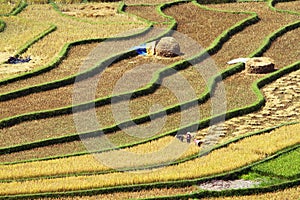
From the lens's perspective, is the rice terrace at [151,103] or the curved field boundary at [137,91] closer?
the rice terrace at [151,103]

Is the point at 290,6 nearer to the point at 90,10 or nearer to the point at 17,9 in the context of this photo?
the point at 90,10

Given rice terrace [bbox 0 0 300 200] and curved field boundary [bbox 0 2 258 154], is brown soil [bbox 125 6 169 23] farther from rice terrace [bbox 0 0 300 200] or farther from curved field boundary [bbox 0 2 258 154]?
curved field boundary [bbox 0 2 258 154]

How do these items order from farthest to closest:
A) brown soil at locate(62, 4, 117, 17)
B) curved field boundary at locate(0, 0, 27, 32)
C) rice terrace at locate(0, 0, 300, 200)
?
brown soil at locate(62, 4, 117, 17)
curved field boundary at locate(0, 0, 27, 32)
rice terrace at locate(0, 0, 300, 200)

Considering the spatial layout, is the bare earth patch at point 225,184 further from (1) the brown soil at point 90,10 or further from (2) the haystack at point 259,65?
(1) the brown soil at point 90,10

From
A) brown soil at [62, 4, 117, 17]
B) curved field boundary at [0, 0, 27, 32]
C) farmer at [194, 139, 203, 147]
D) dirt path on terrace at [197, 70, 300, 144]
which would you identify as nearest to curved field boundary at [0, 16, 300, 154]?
dirt path on terrace at [197, 70, 300, 144]

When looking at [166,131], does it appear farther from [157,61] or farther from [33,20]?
[33,20]

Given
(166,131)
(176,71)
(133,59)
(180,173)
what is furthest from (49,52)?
(180,173)

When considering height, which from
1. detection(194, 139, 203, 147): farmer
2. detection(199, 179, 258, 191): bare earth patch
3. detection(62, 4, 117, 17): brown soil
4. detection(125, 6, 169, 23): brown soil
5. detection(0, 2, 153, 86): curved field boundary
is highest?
detection(199, 179, 258, 191): bare earth patch

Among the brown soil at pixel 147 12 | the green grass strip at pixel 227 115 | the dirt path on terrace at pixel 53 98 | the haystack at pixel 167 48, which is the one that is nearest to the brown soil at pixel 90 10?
the brown soil at pixel 147 12
